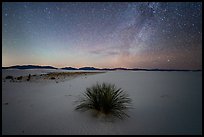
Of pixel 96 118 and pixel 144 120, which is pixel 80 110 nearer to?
pixel 96 118

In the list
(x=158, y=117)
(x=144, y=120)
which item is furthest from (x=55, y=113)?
(x=158, y=117)

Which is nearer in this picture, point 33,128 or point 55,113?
point 33,128

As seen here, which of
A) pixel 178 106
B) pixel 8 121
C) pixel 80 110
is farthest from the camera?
pixel 178 106

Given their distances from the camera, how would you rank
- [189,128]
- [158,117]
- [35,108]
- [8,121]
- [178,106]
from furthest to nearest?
1. [178,106]
2. [35,108]
3. [158,117]
4. [8,121]
5. [189,128]

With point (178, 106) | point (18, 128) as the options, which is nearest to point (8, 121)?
point (18, 128)

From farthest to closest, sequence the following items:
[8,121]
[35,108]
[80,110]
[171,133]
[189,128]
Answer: [35,108] → [80,110] → [8,121] → [189,128] → [171,133]

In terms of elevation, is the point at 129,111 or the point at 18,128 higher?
the point at 129,111

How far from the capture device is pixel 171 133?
332 centimetres

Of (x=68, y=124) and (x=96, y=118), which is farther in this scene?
(x=96, y=118)

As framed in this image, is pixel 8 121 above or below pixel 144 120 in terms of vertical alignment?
below

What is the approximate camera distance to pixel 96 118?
3867 mm

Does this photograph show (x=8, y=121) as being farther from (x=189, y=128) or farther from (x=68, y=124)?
(x=189, y=128)

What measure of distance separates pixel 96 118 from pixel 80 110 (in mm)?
757

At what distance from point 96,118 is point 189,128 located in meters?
2.11
